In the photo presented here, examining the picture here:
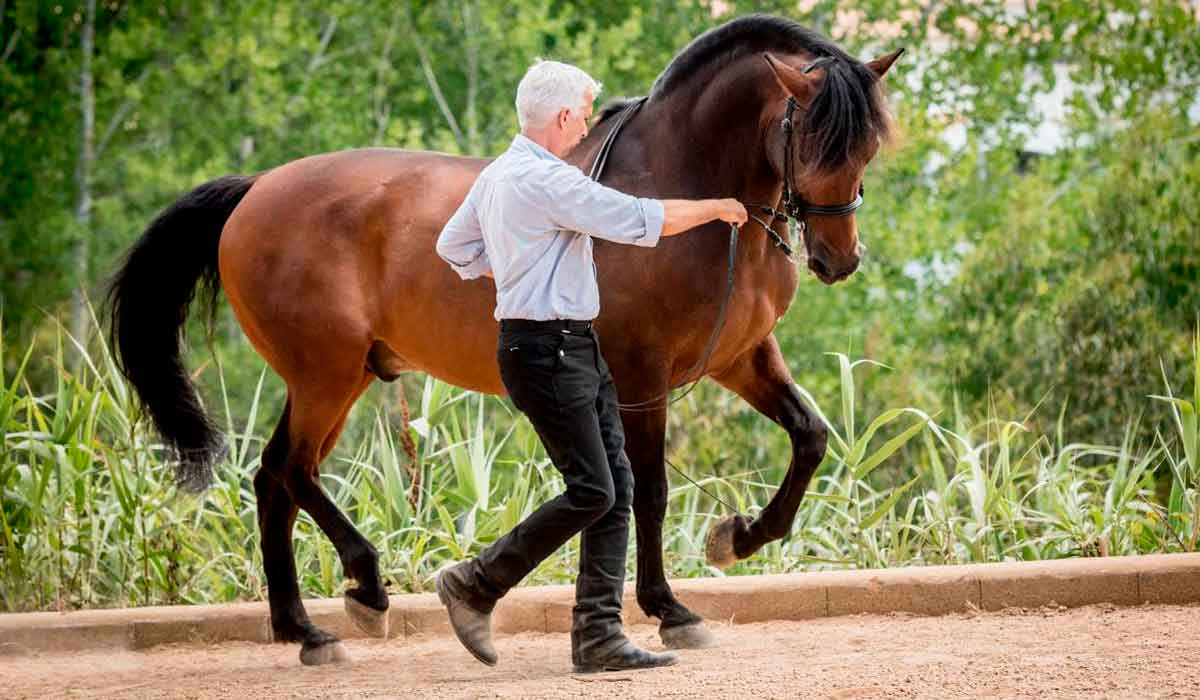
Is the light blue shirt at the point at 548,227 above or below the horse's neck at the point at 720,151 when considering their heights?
below

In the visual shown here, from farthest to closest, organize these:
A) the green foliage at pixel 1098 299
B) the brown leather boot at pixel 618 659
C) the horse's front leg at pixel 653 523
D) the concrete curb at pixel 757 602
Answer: the green foliage at pixel 1098 299
the concrete curb at pixel 757 602
the horse's front leg at pixel 653 523
the brown leather boot at pixel 618 659

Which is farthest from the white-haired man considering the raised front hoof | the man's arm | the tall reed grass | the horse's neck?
the tall reed grass

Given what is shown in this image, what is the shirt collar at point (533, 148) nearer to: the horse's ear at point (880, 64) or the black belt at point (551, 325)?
the black belt at point (551, 325)

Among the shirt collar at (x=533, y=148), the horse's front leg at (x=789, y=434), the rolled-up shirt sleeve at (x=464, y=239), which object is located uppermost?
the shirt collar at (x=533, y=148)

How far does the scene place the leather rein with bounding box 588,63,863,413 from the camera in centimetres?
473

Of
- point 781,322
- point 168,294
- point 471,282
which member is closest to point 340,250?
point 471,282

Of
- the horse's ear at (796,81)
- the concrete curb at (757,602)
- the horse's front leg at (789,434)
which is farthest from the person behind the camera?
the concrete curb at (757,602)

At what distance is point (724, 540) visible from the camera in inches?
214

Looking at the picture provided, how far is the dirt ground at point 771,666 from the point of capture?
4.08 metres

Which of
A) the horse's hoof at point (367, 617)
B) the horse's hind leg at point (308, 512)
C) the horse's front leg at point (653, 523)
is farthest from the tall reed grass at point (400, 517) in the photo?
the horse's front leg at point (653, 523)

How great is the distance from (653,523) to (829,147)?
4.40 ft

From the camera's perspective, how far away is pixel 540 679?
459 centimetres

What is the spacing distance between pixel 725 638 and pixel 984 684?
4.84 ft

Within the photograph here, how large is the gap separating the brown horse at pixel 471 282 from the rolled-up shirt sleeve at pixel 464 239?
1.61 ft
